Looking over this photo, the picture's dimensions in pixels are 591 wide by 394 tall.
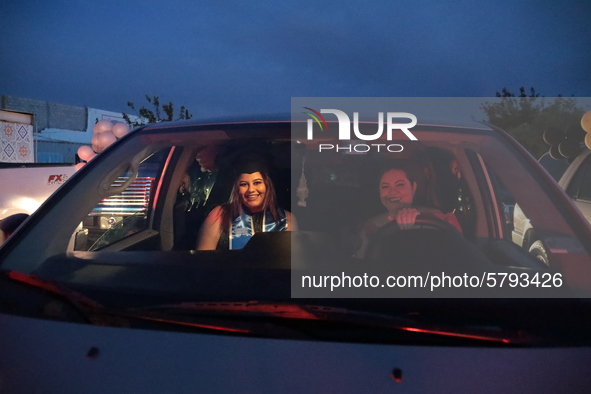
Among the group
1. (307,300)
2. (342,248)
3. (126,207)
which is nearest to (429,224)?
(342,248)

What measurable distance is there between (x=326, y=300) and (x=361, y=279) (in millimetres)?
216

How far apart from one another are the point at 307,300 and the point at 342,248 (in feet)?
1.86

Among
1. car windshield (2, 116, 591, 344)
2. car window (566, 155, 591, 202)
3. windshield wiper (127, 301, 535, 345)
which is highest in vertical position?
car window (566, 155, 591, 202)

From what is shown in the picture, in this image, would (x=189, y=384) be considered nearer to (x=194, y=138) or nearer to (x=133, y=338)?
(x=133, y=338)

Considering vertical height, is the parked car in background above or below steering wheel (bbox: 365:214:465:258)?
above

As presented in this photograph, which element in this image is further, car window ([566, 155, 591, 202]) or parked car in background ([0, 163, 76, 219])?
car window ([566, 155, 591, 202])

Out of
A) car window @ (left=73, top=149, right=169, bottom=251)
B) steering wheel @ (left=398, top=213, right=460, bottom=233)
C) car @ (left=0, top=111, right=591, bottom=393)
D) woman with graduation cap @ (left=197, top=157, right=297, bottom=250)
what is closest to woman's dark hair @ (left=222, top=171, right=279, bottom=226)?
woman with graduation cap @ (left=197, top=157, right=297, bottom=250)

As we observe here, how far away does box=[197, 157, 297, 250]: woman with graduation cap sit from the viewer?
316 centimetres

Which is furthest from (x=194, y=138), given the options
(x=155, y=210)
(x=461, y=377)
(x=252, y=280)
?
(x=155, y=210)

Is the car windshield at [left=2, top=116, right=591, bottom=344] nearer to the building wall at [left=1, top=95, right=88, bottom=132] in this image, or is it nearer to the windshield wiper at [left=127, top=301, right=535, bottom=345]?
the windshield wiper at [left=127, top=301, right=535, bottom=345]

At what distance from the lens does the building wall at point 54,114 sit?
2806 cm

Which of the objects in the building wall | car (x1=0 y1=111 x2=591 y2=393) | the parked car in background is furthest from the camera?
the building wall

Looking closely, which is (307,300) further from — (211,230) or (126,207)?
(126,207)

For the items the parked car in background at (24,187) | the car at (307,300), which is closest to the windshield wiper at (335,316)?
the car at (307,300)
